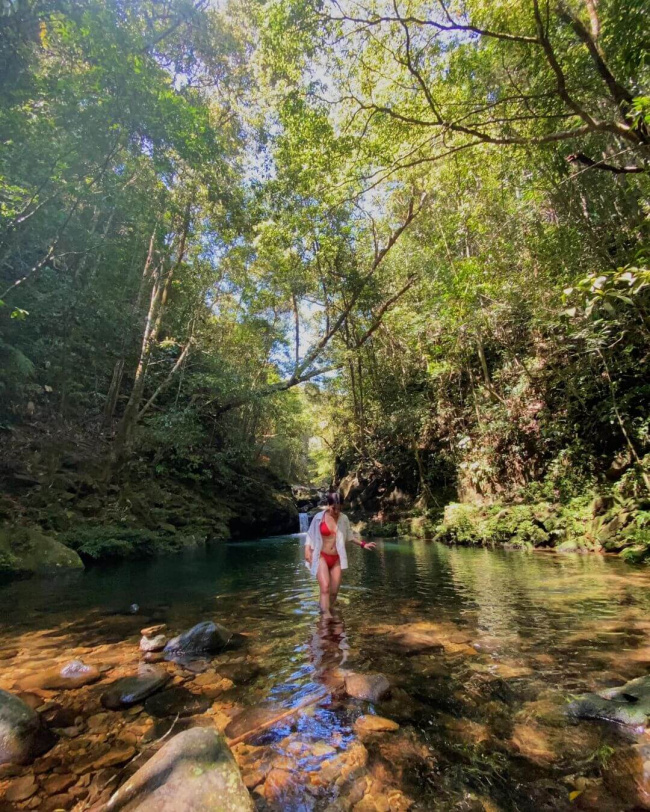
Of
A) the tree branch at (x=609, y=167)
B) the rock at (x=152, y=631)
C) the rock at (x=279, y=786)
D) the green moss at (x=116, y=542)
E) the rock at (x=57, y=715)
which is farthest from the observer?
the green moss at (x=116, y=542)

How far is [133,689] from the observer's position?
→ 12.1ft

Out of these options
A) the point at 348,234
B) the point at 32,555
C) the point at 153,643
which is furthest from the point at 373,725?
the point at 348,234

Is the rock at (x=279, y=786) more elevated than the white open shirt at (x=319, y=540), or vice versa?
the white open shirt at (x=319, y=540)

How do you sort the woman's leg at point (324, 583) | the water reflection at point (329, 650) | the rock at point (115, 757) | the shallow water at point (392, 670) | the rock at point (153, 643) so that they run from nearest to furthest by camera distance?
the shallow water at point (392, 670), the rock at point (115, 757), the water reflection at point (329, 650), the rock at point (153, 643), the woman's leg at point (324, 583)

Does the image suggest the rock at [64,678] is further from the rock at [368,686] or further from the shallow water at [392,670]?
the rock at [368,686]

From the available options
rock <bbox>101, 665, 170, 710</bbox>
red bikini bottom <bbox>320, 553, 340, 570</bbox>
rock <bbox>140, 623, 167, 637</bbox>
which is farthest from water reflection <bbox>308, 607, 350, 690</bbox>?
rock <bbox>140, 623, 167, 637</bbox>

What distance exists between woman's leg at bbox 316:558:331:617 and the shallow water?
0.30 m

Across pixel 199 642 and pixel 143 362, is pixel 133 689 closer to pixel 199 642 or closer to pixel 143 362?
pixel 199 642

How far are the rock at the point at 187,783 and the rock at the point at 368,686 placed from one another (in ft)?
5.16

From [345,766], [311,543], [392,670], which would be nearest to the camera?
[345,766]

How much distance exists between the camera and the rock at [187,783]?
1.96m

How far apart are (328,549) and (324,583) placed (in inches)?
19.1

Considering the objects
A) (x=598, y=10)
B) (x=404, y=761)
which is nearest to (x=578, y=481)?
(x=598, y=10)

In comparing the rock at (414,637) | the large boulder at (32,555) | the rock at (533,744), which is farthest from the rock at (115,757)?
Result: the large boulder at (32,555)
